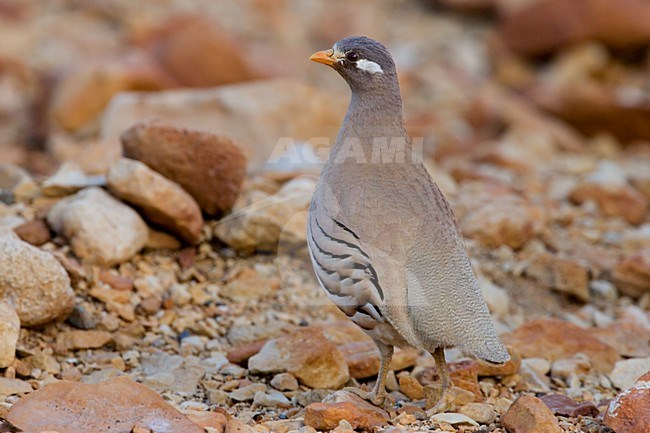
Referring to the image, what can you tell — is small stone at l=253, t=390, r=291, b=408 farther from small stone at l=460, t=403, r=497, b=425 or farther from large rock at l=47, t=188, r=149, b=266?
large rock at l=47, t=188, r=149, b=266

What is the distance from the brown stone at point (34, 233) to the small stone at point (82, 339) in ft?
3.92

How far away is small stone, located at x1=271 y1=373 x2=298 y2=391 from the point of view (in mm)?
6750

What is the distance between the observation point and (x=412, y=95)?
59.3ft

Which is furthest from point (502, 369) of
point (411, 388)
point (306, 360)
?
point (306, 360)

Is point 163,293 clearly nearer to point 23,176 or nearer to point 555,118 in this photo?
point 23,176

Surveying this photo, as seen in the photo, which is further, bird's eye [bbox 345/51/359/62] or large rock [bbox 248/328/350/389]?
large rock [bbox 248/328/350/389]

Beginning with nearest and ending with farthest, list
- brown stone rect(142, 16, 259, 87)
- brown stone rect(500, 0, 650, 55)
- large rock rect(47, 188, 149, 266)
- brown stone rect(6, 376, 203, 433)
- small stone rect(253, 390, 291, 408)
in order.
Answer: brown stone rect(6, 376, 203, 433) < small stone rect(253, 390, 291, 408) < large rock rect(47, 188, 149, 266) < brown stone rect(142, 16, 259, 87) < brown stone rect(500, 0, 650, 55)

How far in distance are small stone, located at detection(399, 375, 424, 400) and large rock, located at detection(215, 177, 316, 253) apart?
7.38ft

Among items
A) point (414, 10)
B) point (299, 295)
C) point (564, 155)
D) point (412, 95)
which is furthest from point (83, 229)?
point (414, 10)

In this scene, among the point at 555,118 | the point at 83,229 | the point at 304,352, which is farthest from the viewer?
the point at 555,118

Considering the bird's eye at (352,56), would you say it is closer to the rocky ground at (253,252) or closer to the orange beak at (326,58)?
the orange beak at (326,58)

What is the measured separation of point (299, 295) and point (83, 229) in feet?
6.68

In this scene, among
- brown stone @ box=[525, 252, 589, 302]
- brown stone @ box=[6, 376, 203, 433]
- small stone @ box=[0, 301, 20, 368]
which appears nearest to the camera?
brown stone @ box=[6, 376, 203, 433]

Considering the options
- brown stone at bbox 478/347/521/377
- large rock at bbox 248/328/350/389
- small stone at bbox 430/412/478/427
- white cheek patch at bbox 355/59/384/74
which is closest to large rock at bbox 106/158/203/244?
large rock at bbox 248/328/350/389
